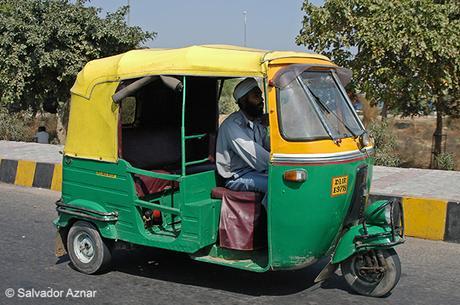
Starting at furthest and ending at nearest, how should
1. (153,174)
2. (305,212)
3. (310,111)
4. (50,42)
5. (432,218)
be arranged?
(50,42)
(432,218)
(153,174)
(310,111)
(305,212)

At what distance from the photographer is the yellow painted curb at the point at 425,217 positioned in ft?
22.3

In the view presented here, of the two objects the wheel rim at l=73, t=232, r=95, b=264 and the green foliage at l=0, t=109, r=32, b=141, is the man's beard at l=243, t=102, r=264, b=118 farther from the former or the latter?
the green foliage at l=0, t=109, r=32, b=141

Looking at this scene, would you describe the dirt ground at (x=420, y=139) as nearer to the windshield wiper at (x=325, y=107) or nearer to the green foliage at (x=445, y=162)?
the green foliage at (x=445, y=162)

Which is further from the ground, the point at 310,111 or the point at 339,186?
the point at 310,111

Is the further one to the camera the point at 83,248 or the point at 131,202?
the point at 83,248

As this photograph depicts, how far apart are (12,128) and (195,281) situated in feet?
37.9

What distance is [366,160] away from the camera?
503 centimetres

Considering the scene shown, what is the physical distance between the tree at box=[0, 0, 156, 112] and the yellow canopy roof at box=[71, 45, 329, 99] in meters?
7.19

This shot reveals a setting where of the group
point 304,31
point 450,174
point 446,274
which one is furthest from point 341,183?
point 304,31

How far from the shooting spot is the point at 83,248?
575cm

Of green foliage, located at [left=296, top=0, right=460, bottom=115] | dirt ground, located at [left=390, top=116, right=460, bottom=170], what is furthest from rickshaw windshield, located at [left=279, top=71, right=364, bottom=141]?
dirt ground, located at [left=390, top=116, right=460, bottom=170]

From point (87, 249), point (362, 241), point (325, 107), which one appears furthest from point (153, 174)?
point (362, 241)

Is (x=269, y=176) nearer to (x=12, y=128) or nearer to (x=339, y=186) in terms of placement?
(x=339, y=186)

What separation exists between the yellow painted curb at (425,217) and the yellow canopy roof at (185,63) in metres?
2.55
